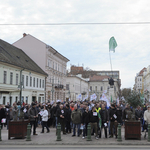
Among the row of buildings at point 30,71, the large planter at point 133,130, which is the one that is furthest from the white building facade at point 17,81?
the large planter at point 133,130

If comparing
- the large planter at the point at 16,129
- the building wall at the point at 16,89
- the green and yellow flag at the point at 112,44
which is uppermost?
the green and yellow flag at the point at 112,44

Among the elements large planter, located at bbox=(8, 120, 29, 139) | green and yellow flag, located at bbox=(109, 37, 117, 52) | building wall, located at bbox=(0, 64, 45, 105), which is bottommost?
large planter, located at bbox=(8, 120, 29, 139)

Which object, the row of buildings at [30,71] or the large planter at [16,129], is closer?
the large planter at [16,129]

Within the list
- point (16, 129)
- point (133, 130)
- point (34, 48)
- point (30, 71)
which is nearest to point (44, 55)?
point (34, 48)

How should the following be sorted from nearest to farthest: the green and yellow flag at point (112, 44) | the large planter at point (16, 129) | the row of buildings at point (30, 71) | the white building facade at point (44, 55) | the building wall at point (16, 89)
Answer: the large planter at point (16, 129) → the green and yellow flag at point (112, 44) → the building wall at point (16, 89) → the row of buildings at point (30, 71) → the white building facade at point (44, 55)

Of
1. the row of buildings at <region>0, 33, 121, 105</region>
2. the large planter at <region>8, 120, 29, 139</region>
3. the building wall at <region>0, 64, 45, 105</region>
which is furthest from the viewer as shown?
the row of buildings at <region>0, 33, 121, 105</region>

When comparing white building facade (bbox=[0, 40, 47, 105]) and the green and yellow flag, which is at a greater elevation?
the green and yellow flag

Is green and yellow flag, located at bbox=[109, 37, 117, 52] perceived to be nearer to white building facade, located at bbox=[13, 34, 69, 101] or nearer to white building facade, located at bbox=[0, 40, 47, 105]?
white building facade, located at bbox=[0, 40, 47, 105]

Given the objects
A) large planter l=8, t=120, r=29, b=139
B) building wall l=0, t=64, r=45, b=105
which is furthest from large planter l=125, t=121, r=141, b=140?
building wall l=0, t=64, r=45, b=105

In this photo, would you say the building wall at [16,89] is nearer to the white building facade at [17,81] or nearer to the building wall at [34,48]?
the white building facade at [17,81]

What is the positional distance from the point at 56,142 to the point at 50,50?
39661 mm

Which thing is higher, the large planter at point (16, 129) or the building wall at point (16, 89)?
the building wall at point (16, 89)

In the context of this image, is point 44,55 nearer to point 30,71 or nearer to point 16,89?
point 30,71

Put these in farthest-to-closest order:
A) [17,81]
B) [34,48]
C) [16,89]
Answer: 1. [34,48]
2. [17,81]
3. [16,89]
